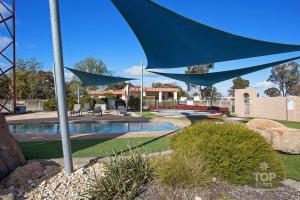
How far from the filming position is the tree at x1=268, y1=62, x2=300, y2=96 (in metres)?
51.7

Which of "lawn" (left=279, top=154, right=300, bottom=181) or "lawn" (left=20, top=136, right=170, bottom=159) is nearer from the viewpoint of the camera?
"lawn" (left=279, top=154, right=300, bottom=181)

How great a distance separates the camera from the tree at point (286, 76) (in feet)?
170

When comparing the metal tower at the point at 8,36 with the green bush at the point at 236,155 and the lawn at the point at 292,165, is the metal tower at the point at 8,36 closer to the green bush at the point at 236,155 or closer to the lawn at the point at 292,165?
the lawn at the point at 292,165

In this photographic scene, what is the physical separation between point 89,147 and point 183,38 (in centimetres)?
366

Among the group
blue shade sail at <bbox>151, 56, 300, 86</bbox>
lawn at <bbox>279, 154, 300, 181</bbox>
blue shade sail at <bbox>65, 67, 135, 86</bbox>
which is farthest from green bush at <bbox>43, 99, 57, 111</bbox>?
lawn at <bbox>279, 154, 300, 181</bbox>

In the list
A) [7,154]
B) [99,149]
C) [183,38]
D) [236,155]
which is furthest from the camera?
[183,38]

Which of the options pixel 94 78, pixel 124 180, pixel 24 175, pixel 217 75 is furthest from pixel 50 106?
pixel 124 180

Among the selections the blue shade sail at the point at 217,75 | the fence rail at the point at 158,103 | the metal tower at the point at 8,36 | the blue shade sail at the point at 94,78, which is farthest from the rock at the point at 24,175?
the fence rail at the point at 158,103

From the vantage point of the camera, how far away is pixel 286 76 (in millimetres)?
53125

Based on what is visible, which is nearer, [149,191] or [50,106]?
[149,191]

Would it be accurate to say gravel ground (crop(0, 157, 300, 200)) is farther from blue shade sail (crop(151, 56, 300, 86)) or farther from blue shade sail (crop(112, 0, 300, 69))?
blue shade sail (crop(151, 56, 300, 86))

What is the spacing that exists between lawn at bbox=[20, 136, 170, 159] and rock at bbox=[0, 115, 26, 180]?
1.03 meters

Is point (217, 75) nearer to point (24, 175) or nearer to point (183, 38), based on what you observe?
point (183, 38)

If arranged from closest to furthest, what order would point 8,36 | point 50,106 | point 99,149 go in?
point 99,149
point 8,36
point 50,106
